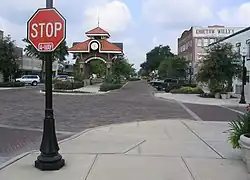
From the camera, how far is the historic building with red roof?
5556 cm

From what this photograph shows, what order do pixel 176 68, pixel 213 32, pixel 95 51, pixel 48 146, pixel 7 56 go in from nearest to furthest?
pixel 48 146
pixel 7 56
pixel 95 51
pixel 176 68
pixel 213 32

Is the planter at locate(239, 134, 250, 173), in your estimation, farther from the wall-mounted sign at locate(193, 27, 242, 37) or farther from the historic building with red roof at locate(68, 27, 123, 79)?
the wall-mounted sign at locate(193, 27, 242, 37)

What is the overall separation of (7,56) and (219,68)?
2975cm

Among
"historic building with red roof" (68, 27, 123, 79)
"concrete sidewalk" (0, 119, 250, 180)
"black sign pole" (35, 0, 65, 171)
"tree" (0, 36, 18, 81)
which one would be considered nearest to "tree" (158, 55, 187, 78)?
"historic building with red roof" (68, 27, 123, 79)

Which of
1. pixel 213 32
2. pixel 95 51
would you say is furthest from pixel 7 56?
pixel 213 32

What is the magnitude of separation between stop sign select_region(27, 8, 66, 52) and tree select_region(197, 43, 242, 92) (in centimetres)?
2654

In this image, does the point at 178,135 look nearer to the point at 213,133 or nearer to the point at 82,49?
the point at 213,133

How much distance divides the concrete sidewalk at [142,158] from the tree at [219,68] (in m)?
21.0

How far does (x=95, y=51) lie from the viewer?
56062mm

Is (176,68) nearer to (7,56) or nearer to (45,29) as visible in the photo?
(7,56)

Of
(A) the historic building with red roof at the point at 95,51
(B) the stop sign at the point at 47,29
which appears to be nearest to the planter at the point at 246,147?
(B) the stop sign at the point at 47,29

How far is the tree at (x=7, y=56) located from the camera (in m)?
48.8

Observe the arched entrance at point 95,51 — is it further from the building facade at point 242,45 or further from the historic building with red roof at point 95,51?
the building facade at point 242,45

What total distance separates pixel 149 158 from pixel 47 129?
2.25 meters
